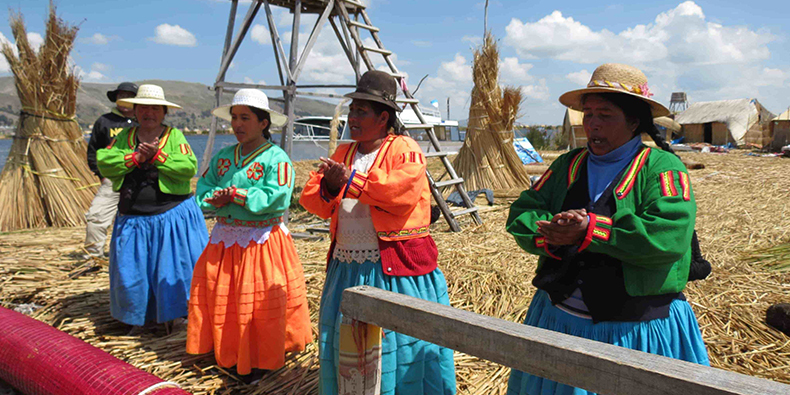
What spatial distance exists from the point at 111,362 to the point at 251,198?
103 centimetres

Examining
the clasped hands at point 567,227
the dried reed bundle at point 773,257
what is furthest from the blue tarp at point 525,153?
the clasped hands at point 567,227

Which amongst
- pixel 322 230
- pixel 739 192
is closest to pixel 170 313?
pixel 322 230

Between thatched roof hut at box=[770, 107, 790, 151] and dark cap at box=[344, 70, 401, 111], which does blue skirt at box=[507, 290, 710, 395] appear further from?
thatched roof hut at box=[770, 107, 790, 151]

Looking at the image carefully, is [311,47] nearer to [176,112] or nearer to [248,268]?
[248,268]

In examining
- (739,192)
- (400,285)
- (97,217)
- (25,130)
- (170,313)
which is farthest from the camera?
(739,192)

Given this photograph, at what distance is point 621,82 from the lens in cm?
172

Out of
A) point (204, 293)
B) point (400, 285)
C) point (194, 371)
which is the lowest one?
point (194, 371)

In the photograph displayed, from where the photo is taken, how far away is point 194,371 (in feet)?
10.3

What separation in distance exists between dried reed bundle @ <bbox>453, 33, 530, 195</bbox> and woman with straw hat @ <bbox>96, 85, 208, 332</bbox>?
583cm

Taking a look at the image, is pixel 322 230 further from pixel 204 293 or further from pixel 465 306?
pixel 204 293

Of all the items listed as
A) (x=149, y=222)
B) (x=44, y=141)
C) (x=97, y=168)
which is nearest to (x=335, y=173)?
(x=149, y=222)

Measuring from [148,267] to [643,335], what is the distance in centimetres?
318

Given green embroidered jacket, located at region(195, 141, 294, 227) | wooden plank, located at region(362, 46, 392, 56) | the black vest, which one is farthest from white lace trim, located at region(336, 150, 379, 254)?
wooden plank, located at region(362, 46, 392, 56)

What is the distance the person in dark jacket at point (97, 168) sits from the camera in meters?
4.81
